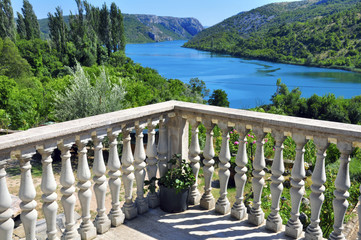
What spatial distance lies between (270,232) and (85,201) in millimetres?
1678

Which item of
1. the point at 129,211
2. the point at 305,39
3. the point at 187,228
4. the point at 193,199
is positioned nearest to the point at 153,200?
the point at 129,211

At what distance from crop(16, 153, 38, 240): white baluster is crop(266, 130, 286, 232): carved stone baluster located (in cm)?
192

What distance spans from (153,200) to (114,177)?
2.33 feet

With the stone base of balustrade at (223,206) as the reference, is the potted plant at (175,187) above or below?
above

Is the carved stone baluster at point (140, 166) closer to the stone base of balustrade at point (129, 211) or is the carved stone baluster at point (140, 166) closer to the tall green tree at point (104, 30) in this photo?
the stone base of balustrade at point (129, 211)

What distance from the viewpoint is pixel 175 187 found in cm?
321

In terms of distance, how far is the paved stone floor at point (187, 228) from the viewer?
2.86m

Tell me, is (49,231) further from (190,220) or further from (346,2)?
(346,2)

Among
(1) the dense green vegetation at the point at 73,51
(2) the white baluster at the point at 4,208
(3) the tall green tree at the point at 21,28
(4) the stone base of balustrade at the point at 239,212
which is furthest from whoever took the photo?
(3) the tall green tree at the point at 21,28

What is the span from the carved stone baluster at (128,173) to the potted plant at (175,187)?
0.25 metres

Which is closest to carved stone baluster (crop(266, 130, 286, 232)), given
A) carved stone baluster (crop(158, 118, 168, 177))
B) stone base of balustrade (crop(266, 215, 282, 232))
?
stone base of balustrade (crop(266, 215, 282, 232))

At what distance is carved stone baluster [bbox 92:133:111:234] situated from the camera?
8.56 ft

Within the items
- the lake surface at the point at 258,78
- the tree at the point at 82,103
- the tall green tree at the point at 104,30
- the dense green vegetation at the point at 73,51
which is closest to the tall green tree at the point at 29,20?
the dense green vegetation at the point at 73,51

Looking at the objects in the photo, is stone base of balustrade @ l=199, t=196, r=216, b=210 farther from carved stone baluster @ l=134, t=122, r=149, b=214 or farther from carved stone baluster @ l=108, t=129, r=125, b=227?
carved stone baluster @ l=108, t=129, r=125, b=227
